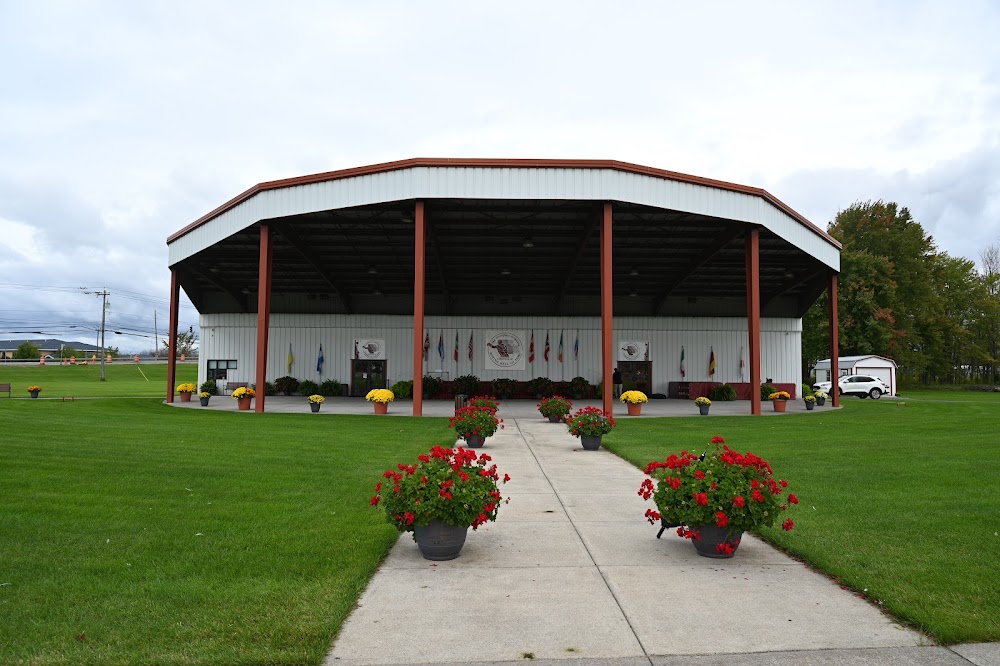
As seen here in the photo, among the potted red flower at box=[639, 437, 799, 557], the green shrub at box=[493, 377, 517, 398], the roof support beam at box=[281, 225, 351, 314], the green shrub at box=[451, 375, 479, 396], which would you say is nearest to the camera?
the potted red flower at box=[639, 437, 799, 557]

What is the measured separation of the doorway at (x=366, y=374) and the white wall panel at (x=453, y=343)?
0.43 metres

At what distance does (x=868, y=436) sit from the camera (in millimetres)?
17703

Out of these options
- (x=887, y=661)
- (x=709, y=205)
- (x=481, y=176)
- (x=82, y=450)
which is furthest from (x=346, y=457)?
(x=709, y=205)

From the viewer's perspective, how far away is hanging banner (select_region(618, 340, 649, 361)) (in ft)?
133

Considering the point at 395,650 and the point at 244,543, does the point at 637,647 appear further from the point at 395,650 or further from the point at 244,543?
the point at 244,543

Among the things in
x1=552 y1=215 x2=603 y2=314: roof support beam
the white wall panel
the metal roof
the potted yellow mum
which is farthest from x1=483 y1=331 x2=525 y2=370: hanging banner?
the potted yellow mum

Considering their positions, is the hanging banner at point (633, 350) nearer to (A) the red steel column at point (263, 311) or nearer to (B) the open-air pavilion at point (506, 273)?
(B) the open-air pavilion at point (506, 273)

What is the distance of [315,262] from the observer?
34.0m

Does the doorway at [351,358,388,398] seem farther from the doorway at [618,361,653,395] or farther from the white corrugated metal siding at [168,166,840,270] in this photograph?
the white corrugated metal siding at [168,166,840,270]

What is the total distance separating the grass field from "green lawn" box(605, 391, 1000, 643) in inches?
1.2

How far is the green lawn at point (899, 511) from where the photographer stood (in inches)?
203

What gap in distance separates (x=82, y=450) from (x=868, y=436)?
18463 millimetres

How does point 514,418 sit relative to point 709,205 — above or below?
below

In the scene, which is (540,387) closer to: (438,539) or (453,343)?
(453,343)
